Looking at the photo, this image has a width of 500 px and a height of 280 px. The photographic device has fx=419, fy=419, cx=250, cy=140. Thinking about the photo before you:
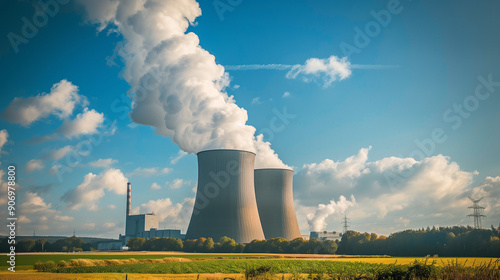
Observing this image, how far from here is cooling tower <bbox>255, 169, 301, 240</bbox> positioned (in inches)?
1703

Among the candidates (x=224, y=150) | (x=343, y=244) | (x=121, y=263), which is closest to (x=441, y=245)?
(x=343, y=244)

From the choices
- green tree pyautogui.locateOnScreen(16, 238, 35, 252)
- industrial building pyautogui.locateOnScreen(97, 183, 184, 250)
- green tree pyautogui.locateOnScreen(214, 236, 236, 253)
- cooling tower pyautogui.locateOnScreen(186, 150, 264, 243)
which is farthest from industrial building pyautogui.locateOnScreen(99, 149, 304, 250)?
industrial building pyautogui.locateOnScreen(97, 183, 184, 250)

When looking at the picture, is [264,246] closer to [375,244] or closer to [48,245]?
[375,244]

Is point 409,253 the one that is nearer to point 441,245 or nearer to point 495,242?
point 441,245

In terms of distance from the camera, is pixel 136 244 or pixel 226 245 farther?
pixel 136 244

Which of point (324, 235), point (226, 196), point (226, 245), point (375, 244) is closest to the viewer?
point (226, 196)

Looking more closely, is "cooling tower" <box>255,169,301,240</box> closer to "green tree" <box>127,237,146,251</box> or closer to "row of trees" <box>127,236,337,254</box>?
"row of trees" <box>127,236,337,254</box>

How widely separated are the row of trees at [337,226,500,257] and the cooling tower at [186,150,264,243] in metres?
9.52

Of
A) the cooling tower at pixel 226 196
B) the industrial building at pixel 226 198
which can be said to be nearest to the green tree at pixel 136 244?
the industrial building at pixel 226 198

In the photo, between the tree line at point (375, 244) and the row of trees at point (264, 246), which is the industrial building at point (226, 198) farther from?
the tree line at point (375, 244)

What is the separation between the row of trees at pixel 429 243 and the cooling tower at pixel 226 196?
375 inches

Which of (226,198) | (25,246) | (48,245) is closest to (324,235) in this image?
(226,198)

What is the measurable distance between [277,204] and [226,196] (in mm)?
9467

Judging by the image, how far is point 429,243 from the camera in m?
33.0
